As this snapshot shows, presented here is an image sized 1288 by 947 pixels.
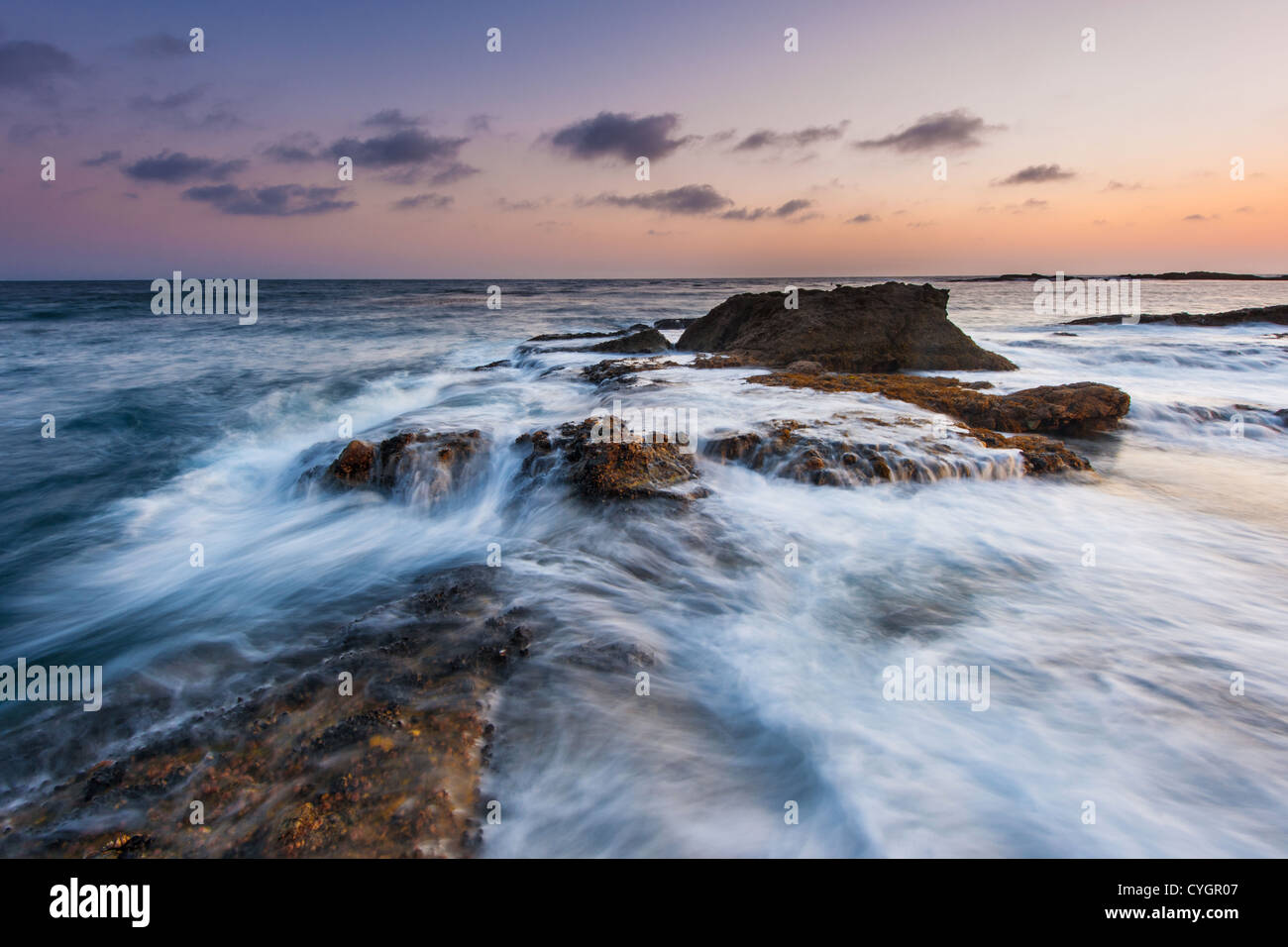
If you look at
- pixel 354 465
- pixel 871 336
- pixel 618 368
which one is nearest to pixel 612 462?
pixel 354 465

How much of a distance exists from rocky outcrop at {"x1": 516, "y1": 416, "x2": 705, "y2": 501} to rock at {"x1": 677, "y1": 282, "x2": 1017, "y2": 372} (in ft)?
25.3

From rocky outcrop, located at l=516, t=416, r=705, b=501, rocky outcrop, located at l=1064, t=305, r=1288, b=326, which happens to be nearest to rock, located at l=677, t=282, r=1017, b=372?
rocky outcrop, located at l=516, t=416, r=705, b=501

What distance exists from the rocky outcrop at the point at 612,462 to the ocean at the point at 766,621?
233 mm

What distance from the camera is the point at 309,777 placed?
268cm

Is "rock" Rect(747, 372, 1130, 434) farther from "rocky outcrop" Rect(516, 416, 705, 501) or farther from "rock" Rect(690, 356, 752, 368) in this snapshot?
"rocky outcrop" Rect(516, 416, 705, 501)

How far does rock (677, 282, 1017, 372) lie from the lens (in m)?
13.5

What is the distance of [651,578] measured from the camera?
5.07 metres

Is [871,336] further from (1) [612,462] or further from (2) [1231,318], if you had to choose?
(2) [1231,318]

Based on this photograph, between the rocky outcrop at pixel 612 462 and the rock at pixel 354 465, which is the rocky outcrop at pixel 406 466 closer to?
the rock at pixel 354 465

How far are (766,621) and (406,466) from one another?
5018 mm
